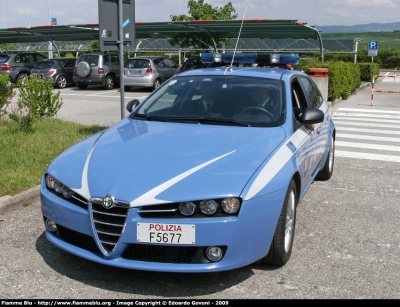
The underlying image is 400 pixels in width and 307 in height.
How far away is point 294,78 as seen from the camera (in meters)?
5.88

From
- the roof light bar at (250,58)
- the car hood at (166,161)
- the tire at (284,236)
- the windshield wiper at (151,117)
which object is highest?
the roof light bar at (250,58)

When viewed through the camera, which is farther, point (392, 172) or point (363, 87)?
point (363, 87)

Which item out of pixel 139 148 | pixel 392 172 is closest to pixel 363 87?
pixel 392 172

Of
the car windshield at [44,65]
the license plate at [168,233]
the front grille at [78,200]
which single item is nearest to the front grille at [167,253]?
the license plate at [168,233]

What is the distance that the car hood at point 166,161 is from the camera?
366cm

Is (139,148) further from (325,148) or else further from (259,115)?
(325,148)

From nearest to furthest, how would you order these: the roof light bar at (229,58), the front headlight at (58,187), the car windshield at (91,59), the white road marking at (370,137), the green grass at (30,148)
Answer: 1. the front headlight at (58,187)
2. the green grass at (30,148)
3. the roof light bar at (229,58)
4. the white road marking at (370,137)
5. the car windshield at (91,59)

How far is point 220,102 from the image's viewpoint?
5.33m

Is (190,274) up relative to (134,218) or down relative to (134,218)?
down

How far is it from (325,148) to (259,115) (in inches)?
70.0

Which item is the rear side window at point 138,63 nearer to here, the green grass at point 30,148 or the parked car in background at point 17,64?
the parked car in background at point 17,64

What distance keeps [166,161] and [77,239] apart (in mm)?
884

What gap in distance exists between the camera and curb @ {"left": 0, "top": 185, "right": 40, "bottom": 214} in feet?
18.1

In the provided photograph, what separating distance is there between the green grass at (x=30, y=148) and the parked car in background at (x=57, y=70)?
47.0 feet
